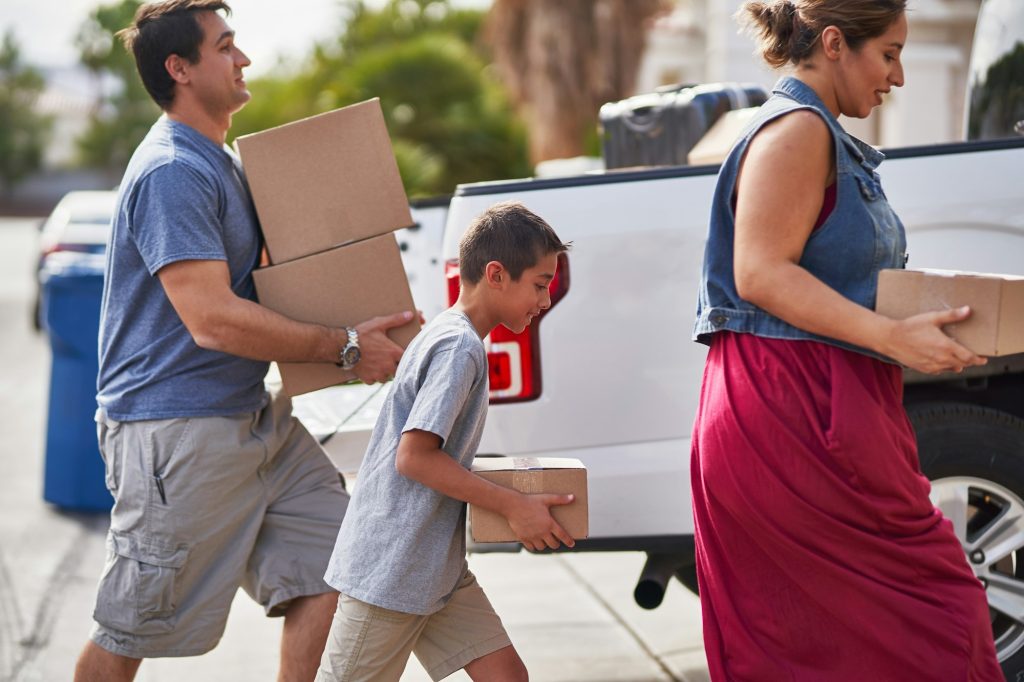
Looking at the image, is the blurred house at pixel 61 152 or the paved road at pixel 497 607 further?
the blurred house at pixel 61 152

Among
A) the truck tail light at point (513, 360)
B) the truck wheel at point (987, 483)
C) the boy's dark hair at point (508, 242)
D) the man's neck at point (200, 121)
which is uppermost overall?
the man's neck at point (200, 121)

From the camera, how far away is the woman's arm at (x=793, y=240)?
2.54 m

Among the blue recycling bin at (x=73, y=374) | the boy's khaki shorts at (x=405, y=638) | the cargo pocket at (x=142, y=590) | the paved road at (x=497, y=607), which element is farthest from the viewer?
the blue recycling bin at (x=73, y=374)

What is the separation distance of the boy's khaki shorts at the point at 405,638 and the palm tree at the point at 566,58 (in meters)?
18.6

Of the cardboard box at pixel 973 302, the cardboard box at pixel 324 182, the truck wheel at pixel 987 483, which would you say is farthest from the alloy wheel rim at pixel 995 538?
the cardboard box at pixel 324 182

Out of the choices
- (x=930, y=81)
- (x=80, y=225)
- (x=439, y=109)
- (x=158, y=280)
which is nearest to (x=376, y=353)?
(x=158, y=280)

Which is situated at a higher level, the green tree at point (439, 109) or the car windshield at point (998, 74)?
the car windshield at point (998, 74)

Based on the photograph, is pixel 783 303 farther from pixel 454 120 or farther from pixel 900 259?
pixel 454 120

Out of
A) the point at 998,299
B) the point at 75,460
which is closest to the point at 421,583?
the point at 998,299

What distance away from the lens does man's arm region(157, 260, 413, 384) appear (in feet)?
10.6

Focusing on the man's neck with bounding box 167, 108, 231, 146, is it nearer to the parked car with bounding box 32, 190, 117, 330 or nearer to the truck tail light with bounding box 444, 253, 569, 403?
the truck tail light with bounding box 444, 253, 569, 403

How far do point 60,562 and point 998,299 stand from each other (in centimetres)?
492

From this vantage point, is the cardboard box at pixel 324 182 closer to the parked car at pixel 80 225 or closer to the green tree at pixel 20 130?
the parked car at pixel 80 225

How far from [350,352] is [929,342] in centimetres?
150
